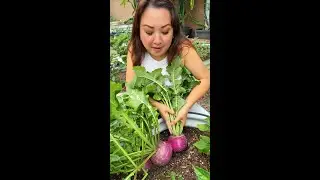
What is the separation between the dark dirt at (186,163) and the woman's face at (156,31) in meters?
0.28

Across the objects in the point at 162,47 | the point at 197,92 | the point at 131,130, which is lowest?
the point at 131,130

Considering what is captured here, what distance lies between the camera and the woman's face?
1440 mm

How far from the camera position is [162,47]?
4.87ft

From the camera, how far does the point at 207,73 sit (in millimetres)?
1441

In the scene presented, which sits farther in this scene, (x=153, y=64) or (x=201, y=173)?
(x=153, y=64)

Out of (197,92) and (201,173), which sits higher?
(197,92)

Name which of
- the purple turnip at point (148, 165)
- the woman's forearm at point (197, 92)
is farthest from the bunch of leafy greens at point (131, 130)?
the woman's forearm at point (197, 92)

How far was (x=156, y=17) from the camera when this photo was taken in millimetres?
1443

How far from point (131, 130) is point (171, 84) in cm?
19

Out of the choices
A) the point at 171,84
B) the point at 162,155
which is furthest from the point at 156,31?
the point at 162,155

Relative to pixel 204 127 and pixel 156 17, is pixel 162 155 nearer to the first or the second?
pixel 204 127
